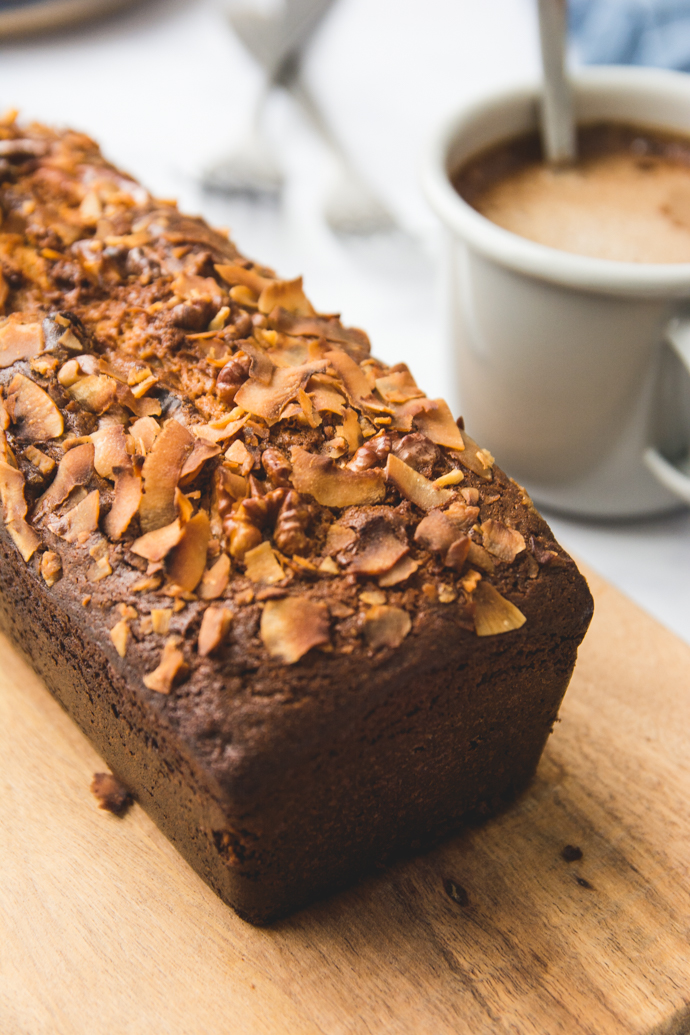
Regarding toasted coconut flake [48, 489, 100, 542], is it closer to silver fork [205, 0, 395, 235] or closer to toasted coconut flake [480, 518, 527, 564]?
toasted coconut flake [480, 518, 527, 564]

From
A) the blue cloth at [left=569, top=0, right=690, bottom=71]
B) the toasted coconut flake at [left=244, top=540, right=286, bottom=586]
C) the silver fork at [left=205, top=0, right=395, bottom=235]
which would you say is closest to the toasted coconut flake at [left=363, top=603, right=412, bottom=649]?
the toasted coconut flake at [left=244, top=540, right=286, bottom=586]

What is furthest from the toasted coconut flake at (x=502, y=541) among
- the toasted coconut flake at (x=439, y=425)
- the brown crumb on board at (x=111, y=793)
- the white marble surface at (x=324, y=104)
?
the white marble surface at (x=324, y=104)

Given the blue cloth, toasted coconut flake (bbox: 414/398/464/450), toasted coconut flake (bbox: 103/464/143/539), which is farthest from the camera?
the blue cloth

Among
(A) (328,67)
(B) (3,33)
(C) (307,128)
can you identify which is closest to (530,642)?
(C) (307,128)

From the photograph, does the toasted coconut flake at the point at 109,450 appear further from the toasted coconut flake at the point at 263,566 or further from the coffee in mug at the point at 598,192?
the coffee in mug at the point at 598,192

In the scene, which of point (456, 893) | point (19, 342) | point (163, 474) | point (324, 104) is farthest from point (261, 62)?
point (456, 893)

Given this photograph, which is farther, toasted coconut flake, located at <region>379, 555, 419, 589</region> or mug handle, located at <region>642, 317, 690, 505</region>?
mug handle, located at <region>642, 317, 690, 505</region>

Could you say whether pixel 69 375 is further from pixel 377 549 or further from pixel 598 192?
pixel 598 192
